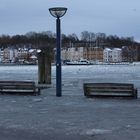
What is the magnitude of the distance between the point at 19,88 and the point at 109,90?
4.63 m

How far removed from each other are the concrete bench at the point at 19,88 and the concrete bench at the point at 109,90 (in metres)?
2.85

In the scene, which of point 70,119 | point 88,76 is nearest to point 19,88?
point 70,119

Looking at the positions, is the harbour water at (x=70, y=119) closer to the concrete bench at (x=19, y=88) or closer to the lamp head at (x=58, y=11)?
the concrete bench at (x=19, y=88)

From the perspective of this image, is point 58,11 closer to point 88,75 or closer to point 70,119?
point 70,119

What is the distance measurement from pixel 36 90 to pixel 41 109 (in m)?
7.07

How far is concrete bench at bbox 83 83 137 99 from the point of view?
2259 cm

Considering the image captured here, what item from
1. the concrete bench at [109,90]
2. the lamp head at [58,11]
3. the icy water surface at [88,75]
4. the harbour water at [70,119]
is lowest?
the icy water surface at [88,75]

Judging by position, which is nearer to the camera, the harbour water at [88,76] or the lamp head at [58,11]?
the lamp head at [58,11]

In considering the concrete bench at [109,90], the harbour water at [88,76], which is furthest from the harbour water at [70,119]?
the harbour water at [88,76]

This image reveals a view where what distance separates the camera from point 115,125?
45.2ft

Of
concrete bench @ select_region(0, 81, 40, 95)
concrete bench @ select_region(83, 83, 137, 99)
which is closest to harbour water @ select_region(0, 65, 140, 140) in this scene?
concrete bench @ select_region(83, 83, 137, 99)

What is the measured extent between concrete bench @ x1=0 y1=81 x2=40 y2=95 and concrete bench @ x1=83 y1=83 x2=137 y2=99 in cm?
285

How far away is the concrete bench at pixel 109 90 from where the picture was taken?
22.6m

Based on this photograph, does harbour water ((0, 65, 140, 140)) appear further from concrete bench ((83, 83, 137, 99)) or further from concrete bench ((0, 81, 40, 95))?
concrete bench ((0, 81, 40, 95))
